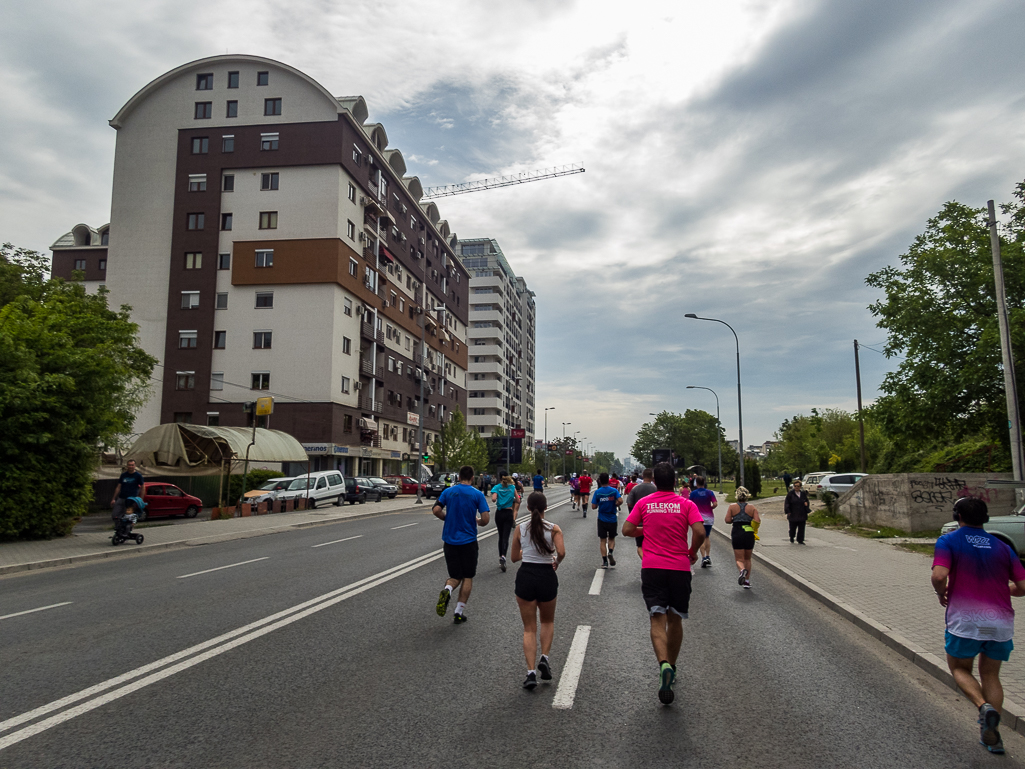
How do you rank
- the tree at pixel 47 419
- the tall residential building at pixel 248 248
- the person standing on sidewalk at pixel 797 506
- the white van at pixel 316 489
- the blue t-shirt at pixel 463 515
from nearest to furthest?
the blue t-shirt at pixel 463 515
the tree at pixel 47 419
the person standing on sidewalk at pixel 797 506
the white van at pixel 316 489
the tall residential building at pixel 248 248

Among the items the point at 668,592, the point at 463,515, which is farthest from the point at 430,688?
the point at 463,515

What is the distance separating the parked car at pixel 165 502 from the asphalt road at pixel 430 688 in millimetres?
18910

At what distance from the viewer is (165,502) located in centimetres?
2744

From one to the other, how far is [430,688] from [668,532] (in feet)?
7.26

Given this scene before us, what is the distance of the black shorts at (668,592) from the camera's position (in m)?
5.45

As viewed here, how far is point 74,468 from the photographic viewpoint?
17.2m

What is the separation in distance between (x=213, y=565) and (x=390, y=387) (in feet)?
148

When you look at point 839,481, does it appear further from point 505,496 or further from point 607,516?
point 505,496

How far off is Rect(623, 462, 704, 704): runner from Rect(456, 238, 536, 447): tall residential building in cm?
8709

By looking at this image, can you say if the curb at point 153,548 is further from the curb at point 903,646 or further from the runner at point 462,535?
the curb at point 903,646

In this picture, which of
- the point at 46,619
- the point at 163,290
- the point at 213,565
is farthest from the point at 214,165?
the point at 46,619

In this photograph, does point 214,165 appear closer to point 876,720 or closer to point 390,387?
point 390,387

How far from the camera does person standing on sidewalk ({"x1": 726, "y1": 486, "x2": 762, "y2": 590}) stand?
10414 mm

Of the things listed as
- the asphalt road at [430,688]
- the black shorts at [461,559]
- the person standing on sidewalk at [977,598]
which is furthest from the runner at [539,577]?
the person standing on sidewalk at [977,598]
